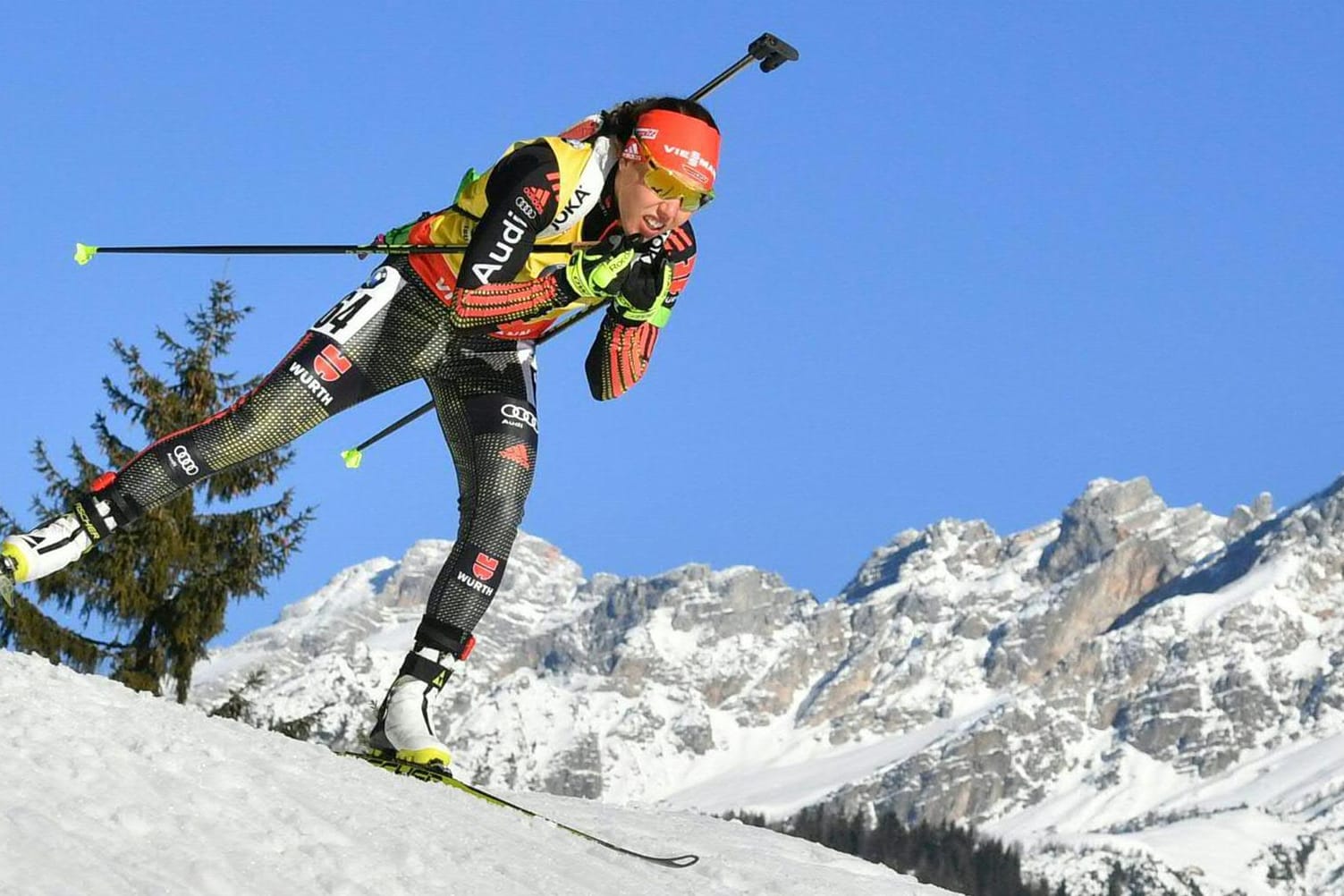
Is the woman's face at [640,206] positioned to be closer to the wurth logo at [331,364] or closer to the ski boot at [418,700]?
the wurth logo at [331,364]

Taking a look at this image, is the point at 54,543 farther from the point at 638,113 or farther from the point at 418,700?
the point at 638,113

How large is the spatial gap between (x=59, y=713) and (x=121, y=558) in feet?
54.8

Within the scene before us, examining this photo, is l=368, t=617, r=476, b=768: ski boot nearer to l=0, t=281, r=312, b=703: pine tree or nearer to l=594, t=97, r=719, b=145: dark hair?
l=594, t=97, r=719, b=145: dark hair

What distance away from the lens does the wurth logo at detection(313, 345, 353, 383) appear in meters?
7.46

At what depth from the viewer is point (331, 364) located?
748 centimetres

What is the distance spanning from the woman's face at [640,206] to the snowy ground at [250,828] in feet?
8.67

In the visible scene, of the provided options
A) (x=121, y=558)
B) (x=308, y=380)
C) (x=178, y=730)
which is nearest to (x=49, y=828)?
(x=178, y=730)

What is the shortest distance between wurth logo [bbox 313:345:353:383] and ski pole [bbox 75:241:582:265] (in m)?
0.60

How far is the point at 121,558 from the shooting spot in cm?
2158

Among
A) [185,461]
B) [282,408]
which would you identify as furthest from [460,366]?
[185,461]

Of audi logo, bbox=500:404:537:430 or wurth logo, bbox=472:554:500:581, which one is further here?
audi logo, bbox=500:404:537:430

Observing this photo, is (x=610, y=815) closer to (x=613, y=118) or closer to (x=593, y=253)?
(x=593, y=253)

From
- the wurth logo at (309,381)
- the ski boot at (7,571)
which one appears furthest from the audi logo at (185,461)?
the ski boot at (7,571)

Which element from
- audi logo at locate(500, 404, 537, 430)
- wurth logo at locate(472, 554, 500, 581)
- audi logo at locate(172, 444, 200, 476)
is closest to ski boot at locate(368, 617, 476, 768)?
wurth logo at locate(472, 554, 500, 581)
